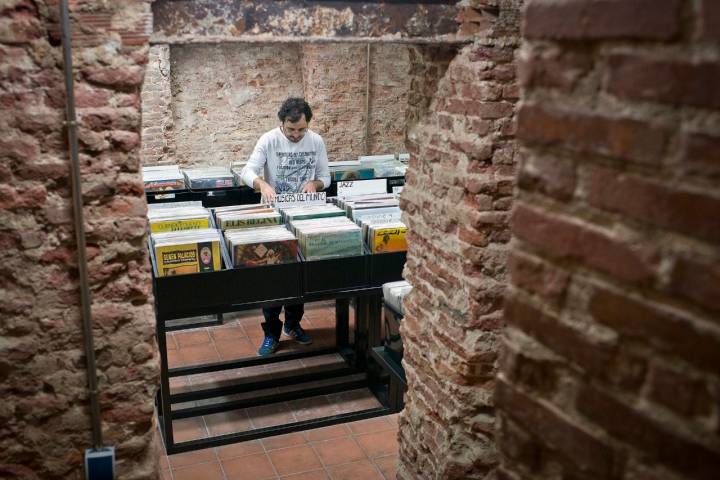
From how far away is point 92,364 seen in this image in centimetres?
241

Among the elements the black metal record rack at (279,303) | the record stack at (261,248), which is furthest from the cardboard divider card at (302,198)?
the record stack at (261,248)

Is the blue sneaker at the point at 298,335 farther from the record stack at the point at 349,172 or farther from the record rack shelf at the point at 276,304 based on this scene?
the record stack at the point at 349,172

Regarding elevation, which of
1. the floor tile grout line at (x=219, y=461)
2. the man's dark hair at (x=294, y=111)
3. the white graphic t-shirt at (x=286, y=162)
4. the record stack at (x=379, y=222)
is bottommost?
the floor tile grout line at (x=219, y=461)

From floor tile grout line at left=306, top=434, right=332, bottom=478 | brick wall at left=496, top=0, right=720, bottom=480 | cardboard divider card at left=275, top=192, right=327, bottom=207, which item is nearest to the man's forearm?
cardboard divider card at left=275, top=192, right=327, bottom=207

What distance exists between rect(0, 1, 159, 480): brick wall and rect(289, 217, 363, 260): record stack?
1818mm

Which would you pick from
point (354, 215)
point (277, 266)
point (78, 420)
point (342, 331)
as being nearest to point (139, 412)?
point (78, 420)

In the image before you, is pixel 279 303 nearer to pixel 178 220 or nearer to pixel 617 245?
pixel 178 220

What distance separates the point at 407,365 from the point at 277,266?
3.54ft

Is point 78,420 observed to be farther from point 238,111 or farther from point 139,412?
point 238,111

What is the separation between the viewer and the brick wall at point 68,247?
2.13 m

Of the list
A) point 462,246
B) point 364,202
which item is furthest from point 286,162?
point 462,246

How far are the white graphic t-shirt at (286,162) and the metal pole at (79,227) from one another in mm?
3285

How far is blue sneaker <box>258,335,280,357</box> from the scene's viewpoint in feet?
17.9

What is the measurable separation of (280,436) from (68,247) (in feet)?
8.26
